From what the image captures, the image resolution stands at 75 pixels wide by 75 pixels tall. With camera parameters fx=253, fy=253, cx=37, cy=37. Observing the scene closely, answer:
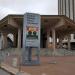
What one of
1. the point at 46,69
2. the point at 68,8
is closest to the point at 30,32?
the point at 46,69

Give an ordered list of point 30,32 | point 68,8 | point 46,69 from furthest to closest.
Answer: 1. point 68,8
2. point 30,32
3. point 46,69

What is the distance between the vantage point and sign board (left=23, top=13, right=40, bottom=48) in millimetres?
26141

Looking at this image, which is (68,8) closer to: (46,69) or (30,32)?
(30,32)

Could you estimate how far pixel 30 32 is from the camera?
86.0 ft

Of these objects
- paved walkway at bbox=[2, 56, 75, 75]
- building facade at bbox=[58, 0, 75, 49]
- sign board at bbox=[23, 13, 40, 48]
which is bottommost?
paved walkway at bbox=[2, 56, 75, 75]

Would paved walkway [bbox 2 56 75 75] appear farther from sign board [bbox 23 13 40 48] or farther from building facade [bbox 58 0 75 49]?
building facade [bbox 58 0 75 49]


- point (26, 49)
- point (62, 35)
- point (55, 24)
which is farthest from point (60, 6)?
point (26, 49)

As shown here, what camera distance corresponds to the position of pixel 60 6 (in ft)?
472

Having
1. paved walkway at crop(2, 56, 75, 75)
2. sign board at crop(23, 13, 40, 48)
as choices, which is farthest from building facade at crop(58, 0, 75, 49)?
paved walkway at crop(2, 56, 75, 75)

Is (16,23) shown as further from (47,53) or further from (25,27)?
(25,27)

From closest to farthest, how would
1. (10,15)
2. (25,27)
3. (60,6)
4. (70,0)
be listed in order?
(25,27) → (10,15) → (70,0) → (60,6)

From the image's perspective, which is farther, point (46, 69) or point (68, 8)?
point (68, 8)

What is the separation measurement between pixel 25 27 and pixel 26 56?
10.7 ft

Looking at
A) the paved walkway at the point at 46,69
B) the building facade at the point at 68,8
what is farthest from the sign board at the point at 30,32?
the building facade at the point at 68,8
